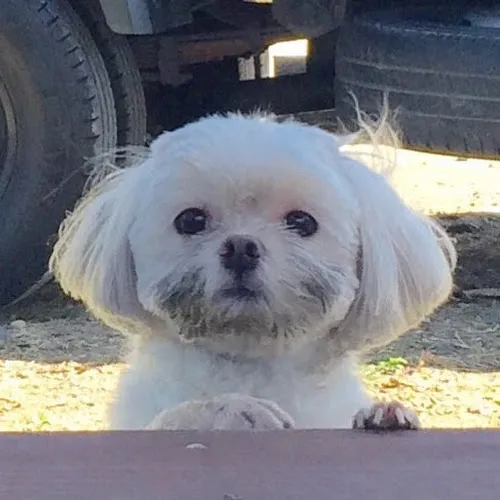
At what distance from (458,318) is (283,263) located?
2.67 metres

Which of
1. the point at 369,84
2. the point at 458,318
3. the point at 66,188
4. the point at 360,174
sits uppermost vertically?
the point at 360,174

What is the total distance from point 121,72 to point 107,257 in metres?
2.42

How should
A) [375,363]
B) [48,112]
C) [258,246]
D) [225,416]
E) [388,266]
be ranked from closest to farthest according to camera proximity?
[225,416] → [258,246] → [388,266] → [375,363] → [48,112]

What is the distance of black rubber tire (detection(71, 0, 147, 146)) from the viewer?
4715mm

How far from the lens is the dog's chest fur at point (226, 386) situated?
244cm

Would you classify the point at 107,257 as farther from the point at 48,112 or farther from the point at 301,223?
the point at 48,112

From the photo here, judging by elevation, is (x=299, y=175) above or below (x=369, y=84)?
above

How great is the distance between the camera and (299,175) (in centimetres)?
230

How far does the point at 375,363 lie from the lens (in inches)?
171

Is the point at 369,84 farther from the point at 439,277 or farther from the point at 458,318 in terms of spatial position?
the point at 439,277

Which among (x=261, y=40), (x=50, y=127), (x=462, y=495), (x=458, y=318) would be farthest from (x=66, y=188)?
(x=462, y=495)

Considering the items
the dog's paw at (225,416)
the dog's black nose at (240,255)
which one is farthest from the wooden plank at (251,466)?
the dog's black nose at (240,255)

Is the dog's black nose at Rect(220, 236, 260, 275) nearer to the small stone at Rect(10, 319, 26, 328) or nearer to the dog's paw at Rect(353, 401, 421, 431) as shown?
the dog's paw at Rect(353, 401, 421, 431)

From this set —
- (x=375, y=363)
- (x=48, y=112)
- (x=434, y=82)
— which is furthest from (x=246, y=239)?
(x=48, y=112)
